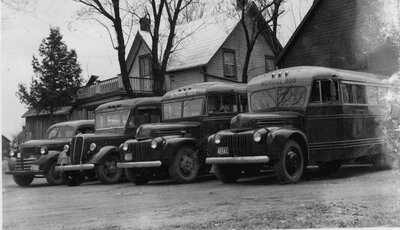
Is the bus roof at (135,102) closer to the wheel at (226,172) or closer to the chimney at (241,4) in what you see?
the wheel at (226,172)

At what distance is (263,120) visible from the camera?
7938mm

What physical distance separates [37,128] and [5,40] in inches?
112

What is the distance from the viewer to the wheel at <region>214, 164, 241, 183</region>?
8438 mm

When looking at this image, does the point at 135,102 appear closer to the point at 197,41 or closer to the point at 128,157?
the point at 128,157

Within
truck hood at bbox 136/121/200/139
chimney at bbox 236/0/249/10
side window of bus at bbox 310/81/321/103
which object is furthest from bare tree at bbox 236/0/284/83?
side window of bus at bbox 310/81/321/103

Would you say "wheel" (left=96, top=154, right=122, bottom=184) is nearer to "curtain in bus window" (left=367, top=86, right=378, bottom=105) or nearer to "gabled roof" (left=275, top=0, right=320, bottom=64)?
"gabled roof" (left=275, top=0, right=320, bottom=64)

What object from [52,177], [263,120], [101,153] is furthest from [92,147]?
[263,120]

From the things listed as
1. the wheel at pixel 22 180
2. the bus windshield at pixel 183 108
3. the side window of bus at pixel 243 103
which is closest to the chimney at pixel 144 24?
the bus windshield at pixel 183 108

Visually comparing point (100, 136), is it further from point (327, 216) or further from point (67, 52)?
point (327, 216)

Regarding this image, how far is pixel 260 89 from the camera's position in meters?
8.70

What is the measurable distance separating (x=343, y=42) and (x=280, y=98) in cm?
217

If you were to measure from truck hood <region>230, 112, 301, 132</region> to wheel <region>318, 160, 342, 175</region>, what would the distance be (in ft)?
3.14

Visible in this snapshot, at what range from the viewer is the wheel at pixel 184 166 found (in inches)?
350

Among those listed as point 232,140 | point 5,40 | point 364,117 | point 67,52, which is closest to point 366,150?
point 364,117
